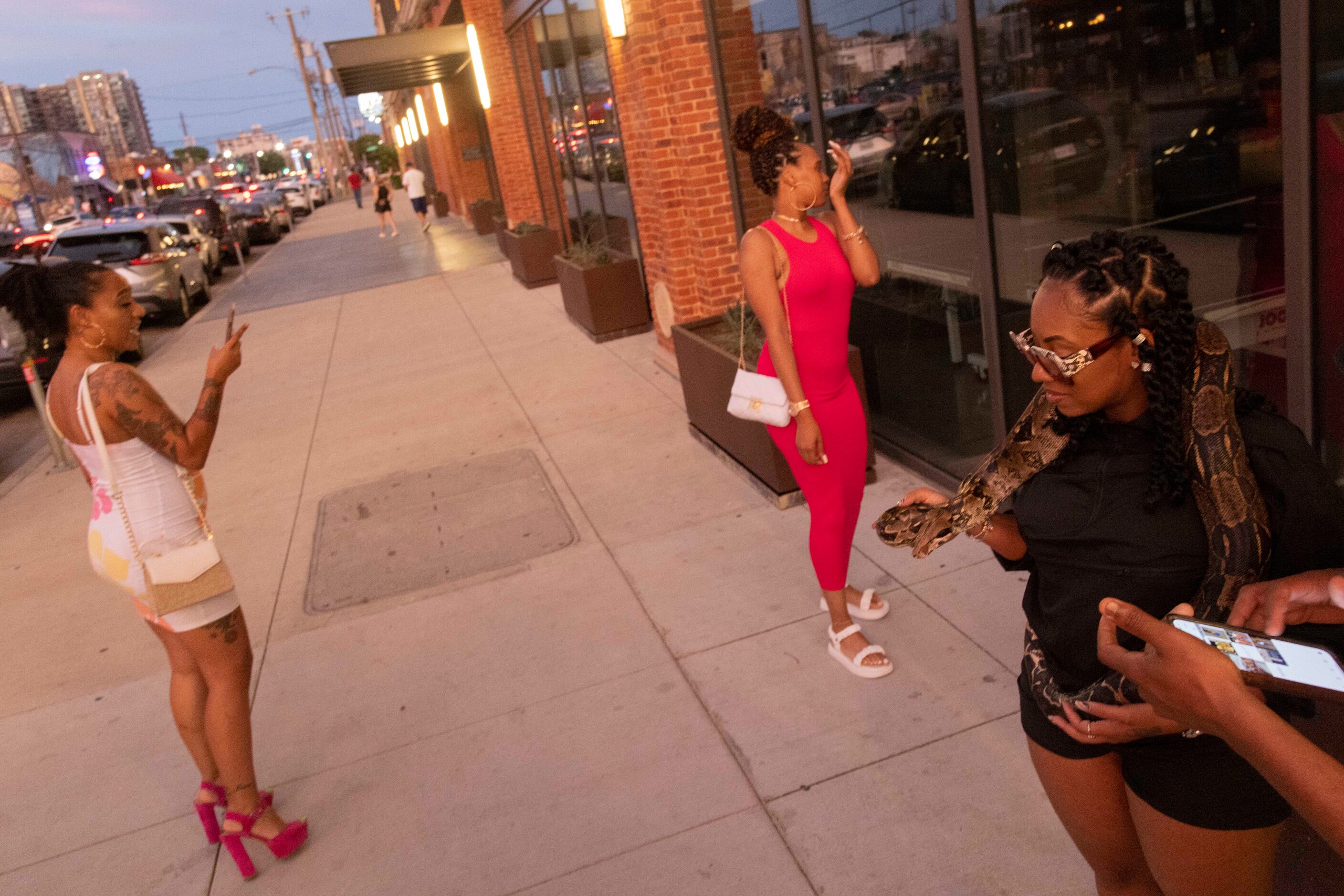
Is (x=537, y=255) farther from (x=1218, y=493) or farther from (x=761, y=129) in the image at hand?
(x=1218, y=493)

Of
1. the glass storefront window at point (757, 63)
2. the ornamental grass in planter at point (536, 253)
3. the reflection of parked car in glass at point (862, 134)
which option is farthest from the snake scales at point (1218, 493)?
the ornamental grass in planter at point (536, 253)

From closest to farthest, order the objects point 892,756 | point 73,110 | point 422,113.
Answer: point 892,756, point 422,113, point 73,110

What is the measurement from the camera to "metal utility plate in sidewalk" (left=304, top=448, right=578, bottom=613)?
18.4ft

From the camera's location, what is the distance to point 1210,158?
12.2ft

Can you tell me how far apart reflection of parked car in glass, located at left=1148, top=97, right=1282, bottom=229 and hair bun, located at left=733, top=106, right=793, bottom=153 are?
1.47 m

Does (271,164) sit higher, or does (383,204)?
(271,164)

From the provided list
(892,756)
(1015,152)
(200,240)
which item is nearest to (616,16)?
(1015,152)

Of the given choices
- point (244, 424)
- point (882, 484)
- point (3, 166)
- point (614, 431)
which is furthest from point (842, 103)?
point (3, 166)

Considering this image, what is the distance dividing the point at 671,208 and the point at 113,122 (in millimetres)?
195775

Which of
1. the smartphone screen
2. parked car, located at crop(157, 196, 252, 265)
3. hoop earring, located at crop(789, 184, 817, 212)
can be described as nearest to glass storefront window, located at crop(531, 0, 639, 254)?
hoop earring, located at crop(789, 184, 817, 212)

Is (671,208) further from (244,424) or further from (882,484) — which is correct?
(244,424)

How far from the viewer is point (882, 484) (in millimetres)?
5852

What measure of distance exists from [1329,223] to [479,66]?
1574cm

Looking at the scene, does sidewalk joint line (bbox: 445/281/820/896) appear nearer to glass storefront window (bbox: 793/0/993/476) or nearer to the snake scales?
the snake scales
